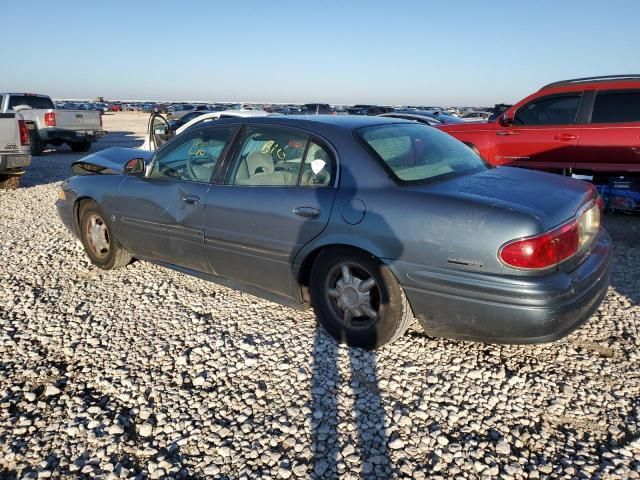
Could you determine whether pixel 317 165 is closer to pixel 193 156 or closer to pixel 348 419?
pixel 193 156

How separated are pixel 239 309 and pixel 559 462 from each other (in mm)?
2456

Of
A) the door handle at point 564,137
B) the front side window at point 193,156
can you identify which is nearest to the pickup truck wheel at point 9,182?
the front side window at point 193,156

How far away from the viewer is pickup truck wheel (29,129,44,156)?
14.5 m

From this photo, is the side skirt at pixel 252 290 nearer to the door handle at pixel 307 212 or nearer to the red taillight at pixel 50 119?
the door handle at pixel 307 212

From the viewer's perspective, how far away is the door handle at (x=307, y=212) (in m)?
3.08

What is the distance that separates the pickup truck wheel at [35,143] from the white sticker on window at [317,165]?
46.4 feet

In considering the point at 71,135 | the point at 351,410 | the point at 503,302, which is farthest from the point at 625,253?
the point at 71,135

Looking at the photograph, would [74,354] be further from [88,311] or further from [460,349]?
[460,349]

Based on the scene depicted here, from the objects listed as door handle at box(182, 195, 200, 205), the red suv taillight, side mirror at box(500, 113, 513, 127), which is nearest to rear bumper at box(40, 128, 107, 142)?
side mirror at box(500, 113, 513, 127)

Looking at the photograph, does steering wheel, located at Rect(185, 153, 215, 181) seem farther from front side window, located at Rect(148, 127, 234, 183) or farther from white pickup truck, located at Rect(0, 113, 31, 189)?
white pickup truck, located at Rect(0, 113, 31, 189)

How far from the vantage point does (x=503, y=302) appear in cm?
255

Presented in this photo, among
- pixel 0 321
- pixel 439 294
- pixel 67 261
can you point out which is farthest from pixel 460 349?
pixel 67 261

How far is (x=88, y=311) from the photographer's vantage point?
3.86 m

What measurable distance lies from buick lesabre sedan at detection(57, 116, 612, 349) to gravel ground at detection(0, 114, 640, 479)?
0.31 m
